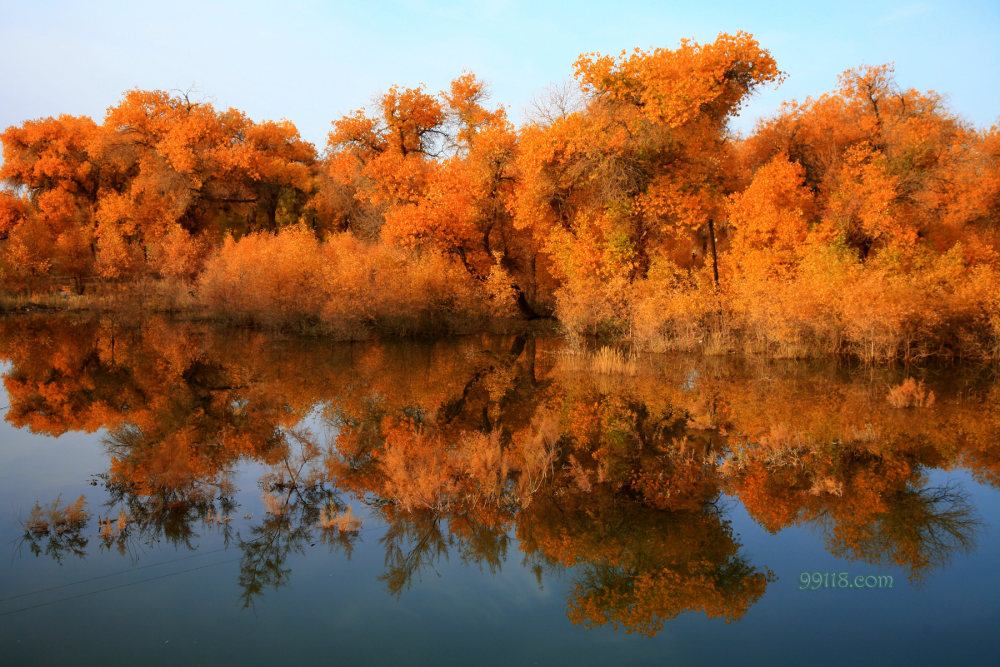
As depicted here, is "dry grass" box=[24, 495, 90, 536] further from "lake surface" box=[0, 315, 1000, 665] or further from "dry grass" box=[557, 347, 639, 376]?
"dry grass" box=[557, 347, 639, 376]

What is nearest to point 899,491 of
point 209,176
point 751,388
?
point 751,388

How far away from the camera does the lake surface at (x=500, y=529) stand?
534 cm

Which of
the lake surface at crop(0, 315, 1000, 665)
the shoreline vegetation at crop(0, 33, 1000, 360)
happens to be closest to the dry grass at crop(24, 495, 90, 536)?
the lake surface at crop(0, 315, 1000, 665)

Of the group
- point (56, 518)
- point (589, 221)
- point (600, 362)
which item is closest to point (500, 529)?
point (56, 518)

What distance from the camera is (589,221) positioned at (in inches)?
998

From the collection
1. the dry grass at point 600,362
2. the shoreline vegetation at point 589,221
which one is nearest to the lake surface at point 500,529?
the dry grass at point 600,362

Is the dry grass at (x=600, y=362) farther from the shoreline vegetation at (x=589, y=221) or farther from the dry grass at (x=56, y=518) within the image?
the dry grass at (x=56, y=518)

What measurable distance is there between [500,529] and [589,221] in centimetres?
1963

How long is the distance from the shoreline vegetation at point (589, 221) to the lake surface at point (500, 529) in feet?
22.2

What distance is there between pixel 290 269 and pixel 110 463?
706 inches

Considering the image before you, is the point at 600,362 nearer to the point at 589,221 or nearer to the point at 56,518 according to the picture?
the point at 589,221

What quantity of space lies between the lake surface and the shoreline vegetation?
266 inches

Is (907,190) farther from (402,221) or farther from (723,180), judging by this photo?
(402,221)

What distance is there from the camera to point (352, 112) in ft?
110
